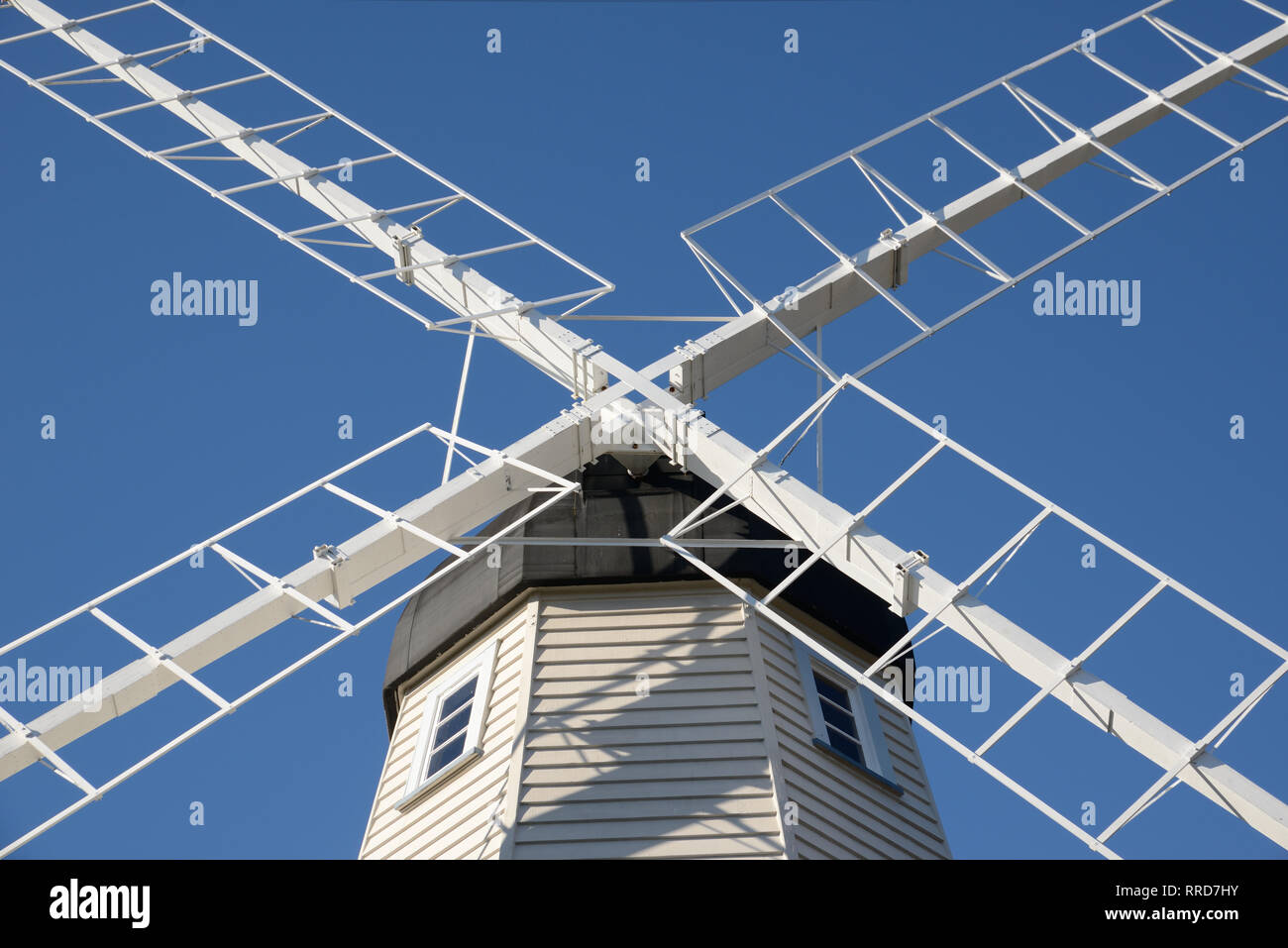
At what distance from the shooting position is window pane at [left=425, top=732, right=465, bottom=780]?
14438 mm

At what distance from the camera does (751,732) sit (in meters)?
13.5

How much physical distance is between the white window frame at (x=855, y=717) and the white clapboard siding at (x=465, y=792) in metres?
2.49

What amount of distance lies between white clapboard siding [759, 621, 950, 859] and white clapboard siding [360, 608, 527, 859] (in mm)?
2190

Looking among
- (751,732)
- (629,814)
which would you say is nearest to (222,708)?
(629,814)

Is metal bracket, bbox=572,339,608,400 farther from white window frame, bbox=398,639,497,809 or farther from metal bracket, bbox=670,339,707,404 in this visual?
white window frame, bbox=398,639,497,809

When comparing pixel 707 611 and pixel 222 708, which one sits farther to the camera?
pixel 707 611

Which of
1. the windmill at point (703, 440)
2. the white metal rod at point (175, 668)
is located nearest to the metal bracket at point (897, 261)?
the windmill at point (703, 440)

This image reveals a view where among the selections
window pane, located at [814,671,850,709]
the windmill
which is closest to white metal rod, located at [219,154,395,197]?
the windmill

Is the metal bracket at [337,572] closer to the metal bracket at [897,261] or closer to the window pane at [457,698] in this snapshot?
the window pane at [457,698]

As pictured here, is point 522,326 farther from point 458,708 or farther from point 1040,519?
point 1040,519

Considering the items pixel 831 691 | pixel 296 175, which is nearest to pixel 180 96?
pixel 296 175

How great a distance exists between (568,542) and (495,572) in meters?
1.23

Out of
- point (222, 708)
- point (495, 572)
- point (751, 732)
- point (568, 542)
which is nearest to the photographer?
point (222, 708)

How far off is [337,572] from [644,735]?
2.82 metres
